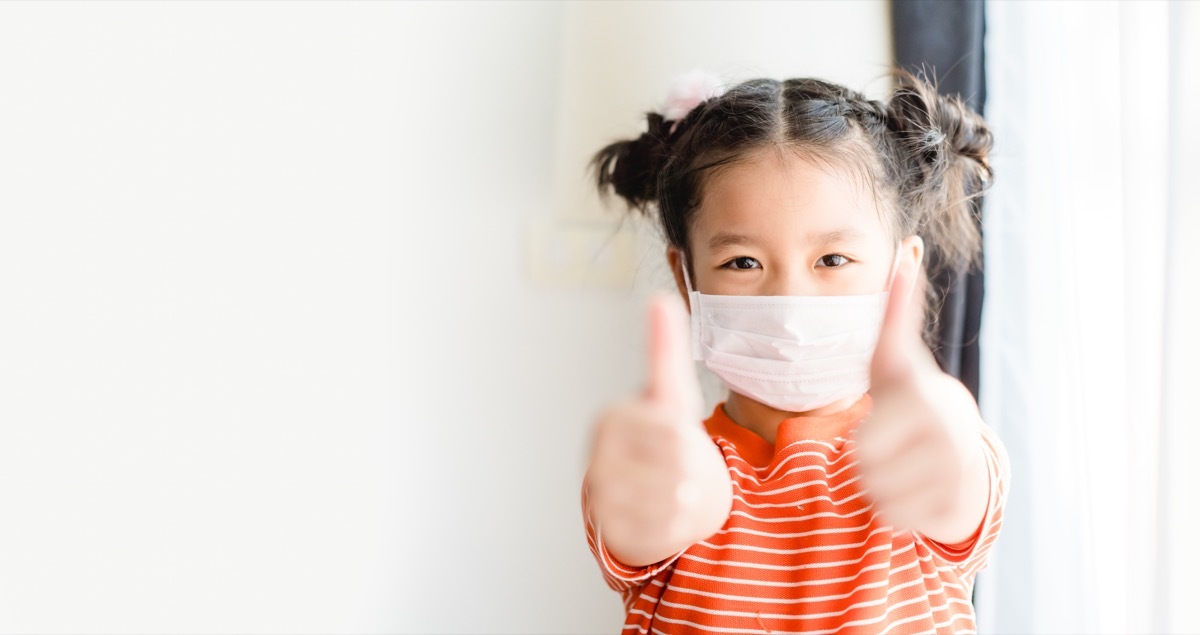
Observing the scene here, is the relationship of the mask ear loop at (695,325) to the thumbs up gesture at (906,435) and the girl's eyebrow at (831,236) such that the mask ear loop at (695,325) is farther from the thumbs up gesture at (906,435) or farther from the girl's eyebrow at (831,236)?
the thumbs up gesture at (906,435)

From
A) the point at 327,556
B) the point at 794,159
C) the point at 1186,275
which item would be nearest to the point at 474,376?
the point at 327,556

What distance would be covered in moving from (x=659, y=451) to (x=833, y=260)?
38cm

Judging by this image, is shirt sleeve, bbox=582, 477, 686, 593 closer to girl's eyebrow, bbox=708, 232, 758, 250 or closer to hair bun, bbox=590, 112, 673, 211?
girl's eyebrow, bbox=708, 232, 758, 250

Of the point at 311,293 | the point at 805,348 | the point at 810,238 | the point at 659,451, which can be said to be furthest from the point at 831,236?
the point at 311,293

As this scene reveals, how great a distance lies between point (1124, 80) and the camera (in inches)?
29.3

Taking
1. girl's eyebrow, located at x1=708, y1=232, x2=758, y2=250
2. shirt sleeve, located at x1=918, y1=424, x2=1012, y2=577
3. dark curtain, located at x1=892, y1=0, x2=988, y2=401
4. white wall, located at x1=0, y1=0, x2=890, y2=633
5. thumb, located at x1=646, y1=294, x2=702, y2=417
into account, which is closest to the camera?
thumb, located at x1=646, y1=294, x2=702, y2=417

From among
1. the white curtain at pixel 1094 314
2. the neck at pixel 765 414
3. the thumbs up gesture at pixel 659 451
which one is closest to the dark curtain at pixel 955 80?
the white curtain at pixel 1094 314

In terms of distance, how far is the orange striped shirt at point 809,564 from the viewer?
80 centimetres

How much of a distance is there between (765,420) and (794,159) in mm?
292

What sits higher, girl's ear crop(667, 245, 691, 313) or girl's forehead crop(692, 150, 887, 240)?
Result: girl's forehead crop(692, 150, 887, 240)

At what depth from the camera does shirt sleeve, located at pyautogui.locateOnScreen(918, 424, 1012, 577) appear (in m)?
0.76

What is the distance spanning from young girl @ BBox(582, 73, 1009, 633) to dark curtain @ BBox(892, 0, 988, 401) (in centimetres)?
3

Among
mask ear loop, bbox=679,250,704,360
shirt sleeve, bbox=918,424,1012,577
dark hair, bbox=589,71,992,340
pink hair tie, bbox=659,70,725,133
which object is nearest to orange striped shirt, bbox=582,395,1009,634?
shirt sleeve, bbox=918,424,1012,577

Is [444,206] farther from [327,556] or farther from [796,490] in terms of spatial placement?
[796,490]
